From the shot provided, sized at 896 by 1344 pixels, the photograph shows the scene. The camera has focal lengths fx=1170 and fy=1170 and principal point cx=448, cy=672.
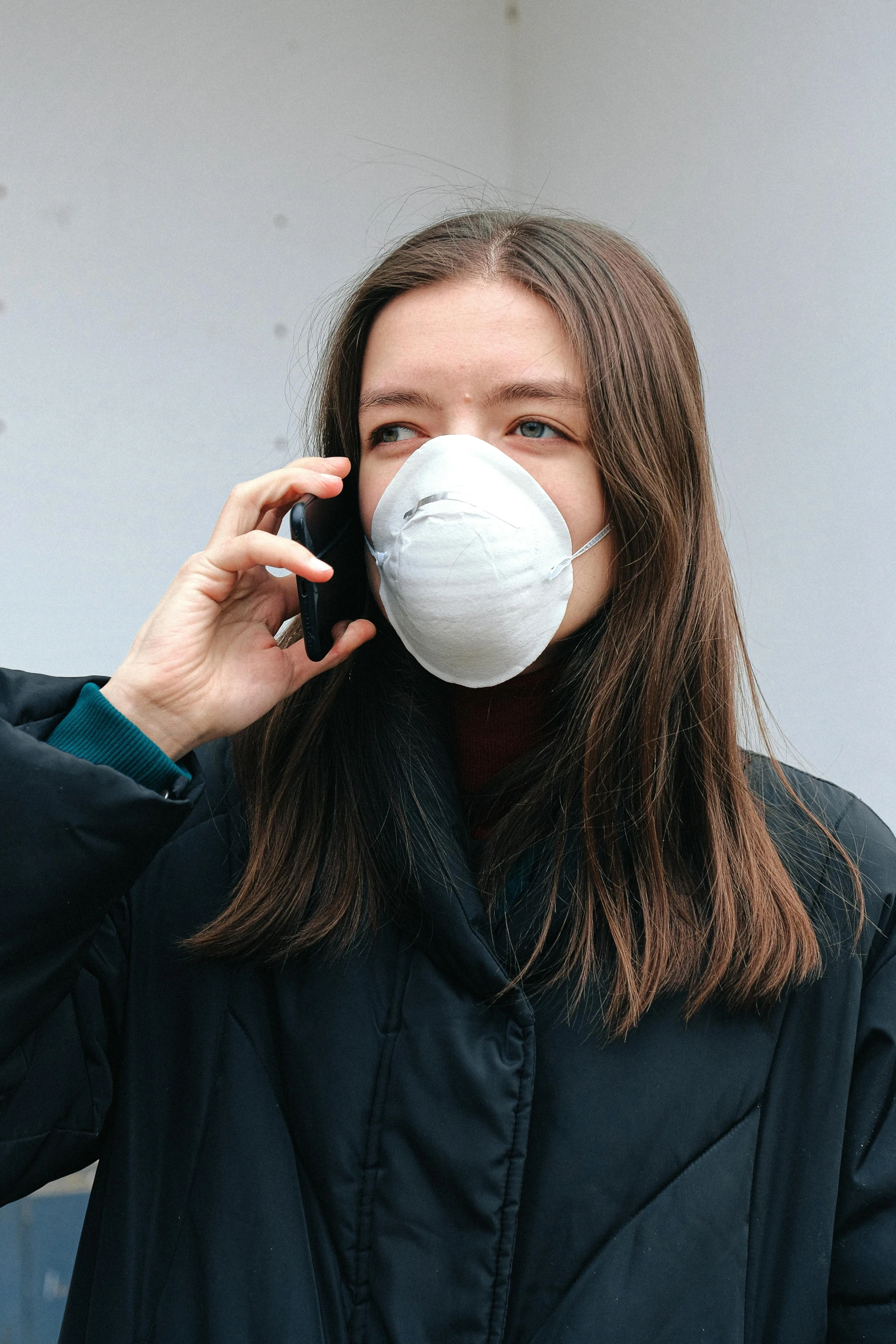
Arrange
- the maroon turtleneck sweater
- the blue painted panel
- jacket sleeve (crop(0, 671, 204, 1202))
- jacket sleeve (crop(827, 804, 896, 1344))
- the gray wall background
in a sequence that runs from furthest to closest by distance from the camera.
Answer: the blue painted panel
the gray wall background
the maroon turtleneck sweater
jacket sleeve (crop(827, 804, 896, 1344))
jacket sleeve (crop(0, 671, 204, 1202))

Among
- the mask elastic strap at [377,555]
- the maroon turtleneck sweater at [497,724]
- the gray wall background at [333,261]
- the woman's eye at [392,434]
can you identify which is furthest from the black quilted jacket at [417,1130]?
the gray wall background at [333,261]

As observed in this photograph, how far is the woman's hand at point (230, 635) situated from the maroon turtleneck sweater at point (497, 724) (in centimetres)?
16

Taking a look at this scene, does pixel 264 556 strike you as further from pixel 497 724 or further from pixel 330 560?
pixel 497 724

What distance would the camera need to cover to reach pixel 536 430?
4.15 ft

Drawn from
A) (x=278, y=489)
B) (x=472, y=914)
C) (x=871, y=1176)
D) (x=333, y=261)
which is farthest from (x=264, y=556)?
(x=333, y=261)

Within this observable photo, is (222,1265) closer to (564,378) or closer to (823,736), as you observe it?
(564,378)

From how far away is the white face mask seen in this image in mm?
1212

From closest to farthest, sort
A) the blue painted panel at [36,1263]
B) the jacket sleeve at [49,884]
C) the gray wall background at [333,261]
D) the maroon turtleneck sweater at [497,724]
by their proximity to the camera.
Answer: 1. the jacket sleeve at [49,884]
2. the maroon turtleneck sweater at [497,724]
3. the gray wall background at [333,261]
4. the blue painted panel at [36,1263]

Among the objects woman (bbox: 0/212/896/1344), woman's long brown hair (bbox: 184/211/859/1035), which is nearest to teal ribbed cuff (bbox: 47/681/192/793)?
woman (bbox: 0/212/896/1344)

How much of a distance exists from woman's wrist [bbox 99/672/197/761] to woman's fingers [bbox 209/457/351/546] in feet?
0.64

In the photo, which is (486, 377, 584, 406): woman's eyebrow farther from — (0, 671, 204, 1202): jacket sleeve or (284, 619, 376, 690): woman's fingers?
(0, 671, 204, 1202): jacket sleeve

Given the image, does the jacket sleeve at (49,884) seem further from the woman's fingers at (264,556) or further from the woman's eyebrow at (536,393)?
the woman's eyebrow at (536,393)

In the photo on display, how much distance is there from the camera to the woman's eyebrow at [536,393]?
1236 mm

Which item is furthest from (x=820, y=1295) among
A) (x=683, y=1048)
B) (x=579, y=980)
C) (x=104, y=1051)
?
(x=104, y=1051)
